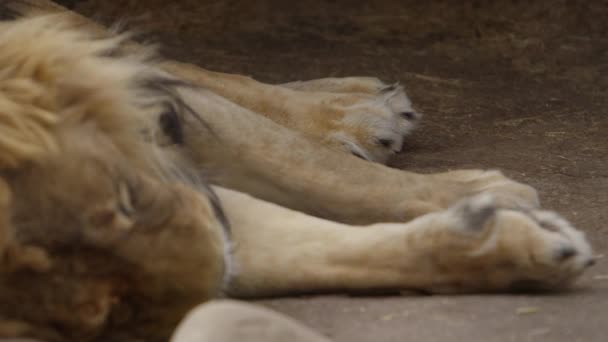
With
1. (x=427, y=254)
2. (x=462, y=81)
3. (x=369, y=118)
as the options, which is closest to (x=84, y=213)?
(x=427, y=254)

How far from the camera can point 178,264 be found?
169 centimetres

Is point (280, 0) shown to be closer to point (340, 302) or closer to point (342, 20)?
point (342, 20)

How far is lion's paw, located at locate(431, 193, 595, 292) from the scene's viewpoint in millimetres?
1832

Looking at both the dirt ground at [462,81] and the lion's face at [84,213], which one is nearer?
the lion's face at [84,213]

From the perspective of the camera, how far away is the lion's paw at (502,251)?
1.83 meters

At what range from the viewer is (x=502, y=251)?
1.83 m

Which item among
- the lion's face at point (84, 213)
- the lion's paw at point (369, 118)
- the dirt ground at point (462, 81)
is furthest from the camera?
the lion's paw at point (369, 118)

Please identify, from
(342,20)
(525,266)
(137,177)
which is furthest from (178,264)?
(342,20)

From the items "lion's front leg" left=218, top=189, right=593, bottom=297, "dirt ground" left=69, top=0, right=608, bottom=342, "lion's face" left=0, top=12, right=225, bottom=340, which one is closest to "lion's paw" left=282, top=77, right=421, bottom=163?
"dirt ground" left=69, top=0, right=608, bottom=342

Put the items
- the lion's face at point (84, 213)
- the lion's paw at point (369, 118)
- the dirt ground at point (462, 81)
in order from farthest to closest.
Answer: the lion's paw at point (369, 118), the dirt ground at point (462, 81), the lion's face at point (84, 213)

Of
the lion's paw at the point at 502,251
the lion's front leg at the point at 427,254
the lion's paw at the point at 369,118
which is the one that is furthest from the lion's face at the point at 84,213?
the lion's paw at the point at 369,118

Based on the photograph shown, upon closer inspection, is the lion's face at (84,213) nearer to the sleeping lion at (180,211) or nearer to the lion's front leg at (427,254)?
the sleeping lion at (180,211)

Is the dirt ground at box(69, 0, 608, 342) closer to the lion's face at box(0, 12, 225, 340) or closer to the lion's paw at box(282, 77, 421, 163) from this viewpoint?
the lion's paw at box(282, 77, 421, 163)

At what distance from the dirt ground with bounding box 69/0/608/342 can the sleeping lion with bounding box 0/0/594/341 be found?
7 centimetres
